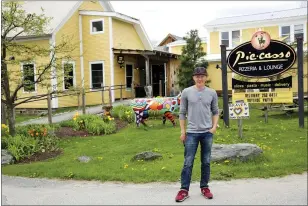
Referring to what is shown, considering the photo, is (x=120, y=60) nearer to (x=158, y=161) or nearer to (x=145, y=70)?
(x=145, y=70)

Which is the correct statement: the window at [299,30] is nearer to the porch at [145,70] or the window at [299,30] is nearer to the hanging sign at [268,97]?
the porch at [145,70]

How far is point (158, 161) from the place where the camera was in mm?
8234

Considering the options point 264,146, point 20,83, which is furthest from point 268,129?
point 20,83

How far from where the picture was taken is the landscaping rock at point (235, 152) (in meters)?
7.82

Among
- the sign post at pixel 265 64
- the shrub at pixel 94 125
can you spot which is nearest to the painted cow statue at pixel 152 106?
the shrub at pixel 94 125

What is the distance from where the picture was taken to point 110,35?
22.7 meters

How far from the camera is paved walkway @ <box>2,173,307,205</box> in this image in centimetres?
565

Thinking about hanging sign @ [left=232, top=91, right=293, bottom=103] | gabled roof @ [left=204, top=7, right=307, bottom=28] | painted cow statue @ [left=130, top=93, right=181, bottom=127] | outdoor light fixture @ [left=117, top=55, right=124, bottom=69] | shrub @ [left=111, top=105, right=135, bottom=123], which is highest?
gabled roof @ [left=204, top=7, right=307, bottom=28]

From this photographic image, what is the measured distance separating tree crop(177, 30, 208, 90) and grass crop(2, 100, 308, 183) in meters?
13.3

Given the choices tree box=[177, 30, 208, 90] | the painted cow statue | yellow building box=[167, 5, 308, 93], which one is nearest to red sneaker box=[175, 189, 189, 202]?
the painted cow statue

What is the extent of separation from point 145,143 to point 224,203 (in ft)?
17.1

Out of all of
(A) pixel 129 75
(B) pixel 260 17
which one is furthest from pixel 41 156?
(B) pixel 260 17

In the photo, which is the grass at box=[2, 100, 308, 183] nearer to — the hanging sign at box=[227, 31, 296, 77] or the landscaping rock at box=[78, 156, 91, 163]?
the landscaping rock at box=[78, 156, 91, 163]

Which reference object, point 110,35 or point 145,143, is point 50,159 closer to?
point 145,143
